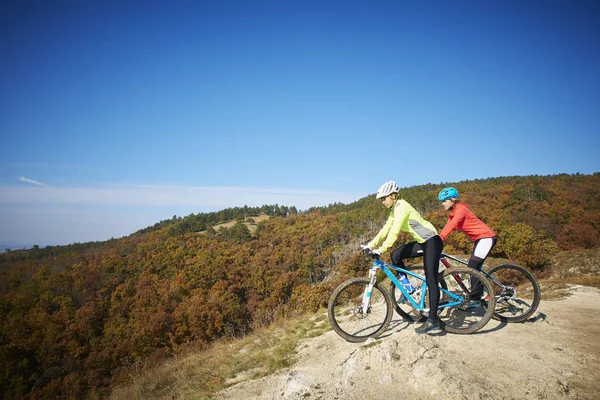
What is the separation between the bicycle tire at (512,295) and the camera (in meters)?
5.93

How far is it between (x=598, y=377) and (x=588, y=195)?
335 feet

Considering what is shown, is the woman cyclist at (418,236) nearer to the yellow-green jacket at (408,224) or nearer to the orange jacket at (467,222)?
the yellow-green jacket at (408,224)

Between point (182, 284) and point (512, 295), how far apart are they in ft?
258

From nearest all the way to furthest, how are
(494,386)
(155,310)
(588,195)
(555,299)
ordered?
1. (494,386)
2. (555,299)
3. (155,310)
4. (588,195)

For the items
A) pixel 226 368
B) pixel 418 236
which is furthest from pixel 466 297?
pixel 226 368

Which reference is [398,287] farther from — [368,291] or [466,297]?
[466,297]

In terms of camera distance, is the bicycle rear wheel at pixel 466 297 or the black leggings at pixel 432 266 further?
the bicycle rear wheel at pixel 466 297

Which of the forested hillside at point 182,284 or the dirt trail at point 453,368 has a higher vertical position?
the dirt trail at point 453,368

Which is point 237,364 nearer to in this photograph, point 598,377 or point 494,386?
point 494,386

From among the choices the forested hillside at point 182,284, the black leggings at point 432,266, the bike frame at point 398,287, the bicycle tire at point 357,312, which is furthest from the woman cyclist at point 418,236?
the forested hillside at point 182,284

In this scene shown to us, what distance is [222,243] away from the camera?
11656 centimetres

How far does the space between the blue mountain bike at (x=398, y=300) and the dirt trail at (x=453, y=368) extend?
0.32 meters

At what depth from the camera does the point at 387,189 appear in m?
5.15

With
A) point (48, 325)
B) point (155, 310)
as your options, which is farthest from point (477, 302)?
point (48, 325)
